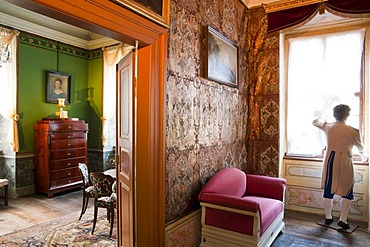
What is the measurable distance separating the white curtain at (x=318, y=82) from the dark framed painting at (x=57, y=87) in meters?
4.78

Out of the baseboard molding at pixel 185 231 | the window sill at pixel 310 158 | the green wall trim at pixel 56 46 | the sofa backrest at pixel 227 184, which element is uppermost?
the green wall trim at pixel 56 46

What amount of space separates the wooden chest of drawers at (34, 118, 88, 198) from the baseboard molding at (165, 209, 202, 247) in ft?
11.4

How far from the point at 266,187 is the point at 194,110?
59.4 inches

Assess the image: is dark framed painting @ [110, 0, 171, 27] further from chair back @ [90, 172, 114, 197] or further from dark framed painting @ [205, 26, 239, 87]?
chair back @ [90, 172, 114, 197]

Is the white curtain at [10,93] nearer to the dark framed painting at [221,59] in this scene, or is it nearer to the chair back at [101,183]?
the chair back at [101,183]

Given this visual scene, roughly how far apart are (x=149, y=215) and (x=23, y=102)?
170 inches

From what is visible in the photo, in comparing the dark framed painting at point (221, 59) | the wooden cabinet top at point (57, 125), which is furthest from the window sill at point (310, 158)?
the wooden cabinet top at point (57, 125)

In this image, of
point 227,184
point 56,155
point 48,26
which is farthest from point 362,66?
point 48,26

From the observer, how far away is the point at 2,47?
16.2 ft

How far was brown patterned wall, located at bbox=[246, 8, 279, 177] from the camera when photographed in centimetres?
444

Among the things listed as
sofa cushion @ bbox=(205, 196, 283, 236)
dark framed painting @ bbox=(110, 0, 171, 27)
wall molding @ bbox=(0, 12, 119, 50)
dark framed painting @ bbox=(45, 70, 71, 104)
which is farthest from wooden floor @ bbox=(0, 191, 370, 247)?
wall molding @ bbox=(0, 12, 119, 50)

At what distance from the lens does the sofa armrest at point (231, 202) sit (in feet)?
8.26

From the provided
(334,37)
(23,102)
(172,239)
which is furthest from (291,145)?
(23,102)

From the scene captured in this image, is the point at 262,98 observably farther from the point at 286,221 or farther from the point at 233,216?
the point at 233,216
